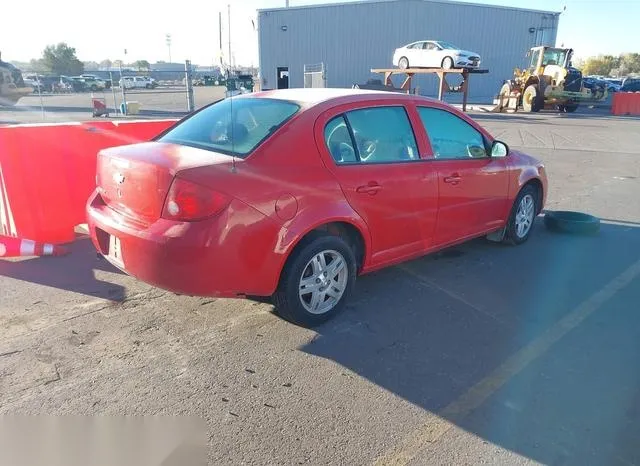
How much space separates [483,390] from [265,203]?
5.79 feet

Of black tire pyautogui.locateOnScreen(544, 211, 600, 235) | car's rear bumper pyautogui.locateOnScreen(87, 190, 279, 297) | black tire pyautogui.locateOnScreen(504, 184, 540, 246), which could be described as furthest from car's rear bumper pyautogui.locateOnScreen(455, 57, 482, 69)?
car's rear bumper pyautogui.locateOnScreen(87, 190, 279, 297)

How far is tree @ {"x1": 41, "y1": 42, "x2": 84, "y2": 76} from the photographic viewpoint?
2291 inches

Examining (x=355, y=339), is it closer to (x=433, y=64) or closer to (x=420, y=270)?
(x=420, y=270)

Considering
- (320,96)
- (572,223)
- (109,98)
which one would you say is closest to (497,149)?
(572,223)

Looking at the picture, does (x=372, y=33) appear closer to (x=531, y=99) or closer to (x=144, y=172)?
(x=531, y=99)

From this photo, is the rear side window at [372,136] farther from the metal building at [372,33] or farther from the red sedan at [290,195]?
the metal building at [372,33]

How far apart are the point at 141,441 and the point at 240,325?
1.25 meters

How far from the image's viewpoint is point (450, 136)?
4559mm

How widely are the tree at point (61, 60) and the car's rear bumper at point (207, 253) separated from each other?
6396cm

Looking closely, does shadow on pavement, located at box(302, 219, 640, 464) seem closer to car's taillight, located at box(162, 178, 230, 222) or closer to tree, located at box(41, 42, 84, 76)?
car's taillight, located at box(162, 178, 230, 222)

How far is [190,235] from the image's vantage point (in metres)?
2.98

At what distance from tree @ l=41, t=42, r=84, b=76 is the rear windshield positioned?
207 feet

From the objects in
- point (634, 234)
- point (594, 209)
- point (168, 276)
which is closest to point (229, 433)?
point (168, 276)

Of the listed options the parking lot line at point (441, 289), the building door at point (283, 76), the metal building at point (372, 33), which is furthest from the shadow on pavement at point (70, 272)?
the building door at point (283, 76)
